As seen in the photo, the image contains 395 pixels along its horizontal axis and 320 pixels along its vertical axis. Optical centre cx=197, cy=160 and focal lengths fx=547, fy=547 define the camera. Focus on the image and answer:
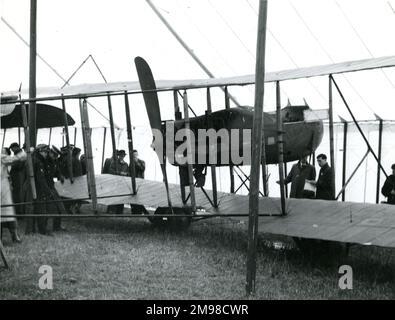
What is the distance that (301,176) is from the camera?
987 centimetres

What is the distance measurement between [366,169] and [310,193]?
3.22m

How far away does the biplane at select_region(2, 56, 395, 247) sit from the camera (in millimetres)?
6719

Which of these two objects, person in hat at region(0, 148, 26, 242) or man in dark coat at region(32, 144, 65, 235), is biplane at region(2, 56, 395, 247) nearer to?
man in dark coat at region(32, 144, 65, 235)

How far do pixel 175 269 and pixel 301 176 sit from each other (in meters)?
3.99

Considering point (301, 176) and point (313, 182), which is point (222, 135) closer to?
point (301, 176)

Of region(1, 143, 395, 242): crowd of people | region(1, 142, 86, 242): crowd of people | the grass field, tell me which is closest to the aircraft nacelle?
region(1, 143, 395, 242): crowd of people

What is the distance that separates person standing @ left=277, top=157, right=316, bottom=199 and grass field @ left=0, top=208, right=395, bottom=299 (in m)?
1.05

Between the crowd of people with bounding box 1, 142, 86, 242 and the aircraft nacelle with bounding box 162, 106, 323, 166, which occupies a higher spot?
the aircraft nacelle with bounding box 162, 106, 323, 166

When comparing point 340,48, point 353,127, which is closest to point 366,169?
point 353,127

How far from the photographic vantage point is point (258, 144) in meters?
5.36
